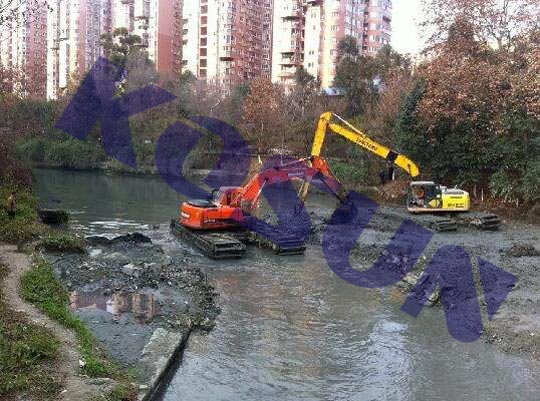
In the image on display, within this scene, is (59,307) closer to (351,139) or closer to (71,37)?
(351,139)

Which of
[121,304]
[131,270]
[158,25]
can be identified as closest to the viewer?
[121,304]

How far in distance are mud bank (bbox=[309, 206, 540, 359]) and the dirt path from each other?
677 cm

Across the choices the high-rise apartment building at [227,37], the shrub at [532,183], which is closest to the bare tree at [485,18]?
the shrub at [532,183]

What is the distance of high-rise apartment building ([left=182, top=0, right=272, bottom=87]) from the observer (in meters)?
68.7

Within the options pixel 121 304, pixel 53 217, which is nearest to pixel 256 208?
pixel 53 217

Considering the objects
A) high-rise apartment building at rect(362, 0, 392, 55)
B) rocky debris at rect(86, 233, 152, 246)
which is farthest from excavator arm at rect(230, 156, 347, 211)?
high-rise apartment building at rect(362, 0, 392, 55)

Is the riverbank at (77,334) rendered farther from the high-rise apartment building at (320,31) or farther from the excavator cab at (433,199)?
the high-rise apartment building at (320,31)

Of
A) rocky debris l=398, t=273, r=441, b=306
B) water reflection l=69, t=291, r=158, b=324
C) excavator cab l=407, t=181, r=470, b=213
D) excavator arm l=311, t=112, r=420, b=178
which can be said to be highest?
excavator arm l=311, t=112, r=420, b=178

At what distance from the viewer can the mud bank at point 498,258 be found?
10180mm

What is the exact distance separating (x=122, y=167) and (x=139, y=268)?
115 ft

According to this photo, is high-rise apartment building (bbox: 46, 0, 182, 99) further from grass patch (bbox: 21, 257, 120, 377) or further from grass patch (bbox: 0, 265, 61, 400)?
grass patch (bbox: 0, 265, 61, 400)

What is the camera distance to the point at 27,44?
62938 millimetres

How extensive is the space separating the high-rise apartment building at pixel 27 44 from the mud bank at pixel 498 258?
10708 millimetres

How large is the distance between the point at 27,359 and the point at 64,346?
2.58 ft
